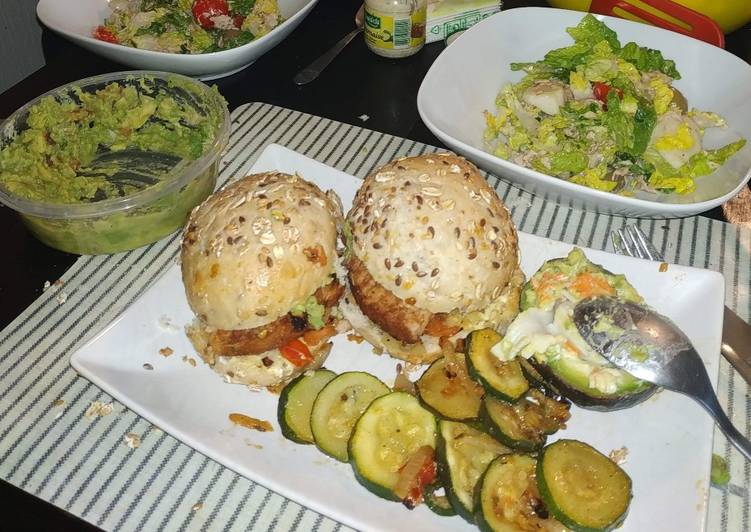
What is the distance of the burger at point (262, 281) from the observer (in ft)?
7.61

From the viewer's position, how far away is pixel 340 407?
2270 mm

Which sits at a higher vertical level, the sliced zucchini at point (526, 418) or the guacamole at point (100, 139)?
the guacamole at point (100, 139)

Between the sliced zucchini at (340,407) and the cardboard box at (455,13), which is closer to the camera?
the sliced zucchini at (340,407)

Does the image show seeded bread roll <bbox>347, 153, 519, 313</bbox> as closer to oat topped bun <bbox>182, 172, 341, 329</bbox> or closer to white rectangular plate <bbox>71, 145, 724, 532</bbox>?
oat topped bun <bbox>182, 172, 341, 329</bbox>

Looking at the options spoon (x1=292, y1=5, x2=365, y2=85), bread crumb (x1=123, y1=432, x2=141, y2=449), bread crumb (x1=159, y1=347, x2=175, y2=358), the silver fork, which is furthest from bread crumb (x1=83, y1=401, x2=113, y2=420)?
spoon (x1=292, y1=5, x2=365, y2=85)

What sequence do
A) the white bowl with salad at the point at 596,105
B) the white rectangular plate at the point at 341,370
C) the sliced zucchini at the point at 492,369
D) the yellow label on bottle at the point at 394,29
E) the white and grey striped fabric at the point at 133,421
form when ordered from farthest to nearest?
the yellow label on bottle at the point at 394,29, the white bowl with salad at the point at 596,105, the sliced zucchini at the point at 492,369, the white and grey striped fabric at the point at 133,421, the white rectangular plate at the point at 341,370

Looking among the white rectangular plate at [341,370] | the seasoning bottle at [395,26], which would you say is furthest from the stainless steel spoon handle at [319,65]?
the white rectangular plate at [341,370]

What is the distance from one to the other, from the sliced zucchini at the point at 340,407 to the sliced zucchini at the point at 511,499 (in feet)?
1.64

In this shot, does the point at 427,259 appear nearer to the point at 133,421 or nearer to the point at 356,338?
the point at 356,338

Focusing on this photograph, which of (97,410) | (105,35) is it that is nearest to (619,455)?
(97,410)

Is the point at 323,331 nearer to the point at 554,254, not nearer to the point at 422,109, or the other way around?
the point at 554,254

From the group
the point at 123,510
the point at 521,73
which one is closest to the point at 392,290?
the point at 123,510

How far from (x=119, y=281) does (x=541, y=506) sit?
206cm

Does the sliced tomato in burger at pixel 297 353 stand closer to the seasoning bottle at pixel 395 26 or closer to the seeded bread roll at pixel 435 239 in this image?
the seeded bread roll at pixel 435 239
